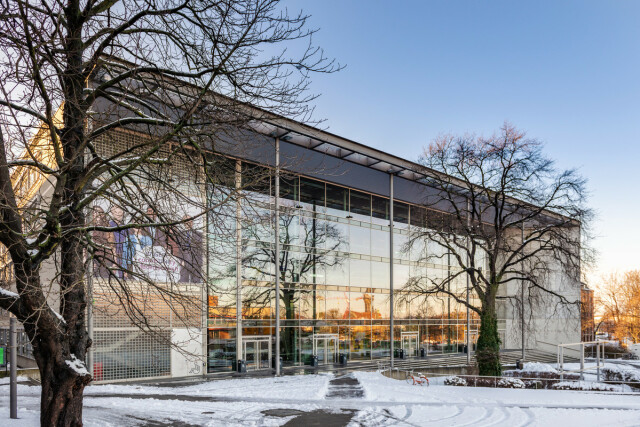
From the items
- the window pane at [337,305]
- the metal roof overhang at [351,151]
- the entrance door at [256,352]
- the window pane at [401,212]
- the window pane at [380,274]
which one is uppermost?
the metal roof overhang at [351,151]

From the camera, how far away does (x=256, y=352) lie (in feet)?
85.6

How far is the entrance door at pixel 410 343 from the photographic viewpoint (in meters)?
35.5

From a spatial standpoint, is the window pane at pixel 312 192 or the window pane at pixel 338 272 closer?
the window pane at pixel 312 192

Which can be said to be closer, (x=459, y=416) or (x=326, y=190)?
(x=459, y=416)

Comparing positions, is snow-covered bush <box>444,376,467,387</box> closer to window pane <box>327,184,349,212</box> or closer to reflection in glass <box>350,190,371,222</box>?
window pane <box>327,184,349,212</box>

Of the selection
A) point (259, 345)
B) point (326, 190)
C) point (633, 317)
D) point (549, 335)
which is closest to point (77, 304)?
point (259, 345)

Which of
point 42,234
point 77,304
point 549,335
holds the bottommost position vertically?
point 549,335

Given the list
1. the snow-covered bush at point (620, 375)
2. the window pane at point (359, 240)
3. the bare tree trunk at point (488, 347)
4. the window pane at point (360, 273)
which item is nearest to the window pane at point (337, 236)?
the window pane at point (359, 240)

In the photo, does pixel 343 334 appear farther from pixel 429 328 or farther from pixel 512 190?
pixel 512 190

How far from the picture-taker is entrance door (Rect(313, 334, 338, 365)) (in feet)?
96.1

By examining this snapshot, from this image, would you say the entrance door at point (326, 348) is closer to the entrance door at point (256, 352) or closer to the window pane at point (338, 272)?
the window pane at point (338, 272)

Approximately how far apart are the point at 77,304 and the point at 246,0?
515 cm

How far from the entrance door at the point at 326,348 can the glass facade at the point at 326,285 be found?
6 cm

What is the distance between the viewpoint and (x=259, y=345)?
26266 mm
